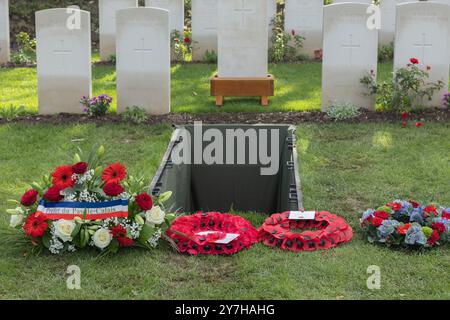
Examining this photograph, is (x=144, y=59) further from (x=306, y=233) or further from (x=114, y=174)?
(x=306, y=233)

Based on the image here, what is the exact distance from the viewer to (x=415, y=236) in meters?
5.61

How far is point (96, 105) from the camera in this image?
10.1 meters

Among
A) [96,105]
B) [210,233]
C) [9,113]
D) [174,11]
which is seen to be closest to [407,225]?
[210,233]

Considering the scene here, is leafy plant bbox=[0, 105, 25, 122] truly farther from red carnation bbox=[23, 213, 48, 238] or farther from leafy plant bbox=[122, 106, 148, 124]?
red carnation bbox=[23, 213, 48, 238]

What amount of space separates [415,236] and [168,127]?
14.9 feet

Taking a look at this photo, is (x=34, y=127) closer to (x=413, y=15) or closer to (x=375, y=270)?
(x=413, y=15)

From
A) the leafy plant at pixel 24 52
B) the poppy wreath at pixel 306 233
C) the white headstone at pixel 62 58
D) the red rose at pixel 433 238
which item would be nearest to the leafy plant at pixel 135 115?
the white headstone at pixel 62 58

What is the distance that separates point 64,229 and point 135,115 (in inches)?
177

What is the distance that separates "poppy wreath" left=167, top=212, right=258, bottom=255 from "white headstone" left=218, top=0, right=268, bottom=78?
4846 millimetres

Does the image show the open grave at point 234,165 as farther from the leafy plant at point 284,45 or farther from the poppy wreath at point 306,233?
the leafy plant at point 284,45

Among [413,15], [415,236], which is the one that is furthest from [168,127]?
[415,236]

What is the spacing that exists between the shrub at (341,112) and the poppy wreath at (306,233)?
12.2 ft

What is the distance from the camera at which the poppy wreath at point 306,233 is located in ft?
18.7

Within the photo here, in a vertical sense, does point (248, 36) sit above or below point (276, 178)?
above
